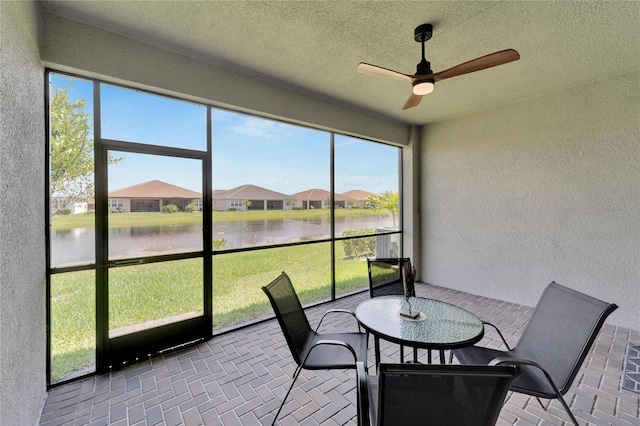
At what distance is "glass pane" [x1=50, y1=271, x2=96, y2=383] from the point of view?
7.84ft

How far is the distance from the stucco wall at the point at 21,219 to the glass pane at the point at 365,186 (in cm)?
347

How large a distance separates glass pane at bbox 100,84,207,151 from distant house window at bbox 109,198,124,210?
1.96 feet

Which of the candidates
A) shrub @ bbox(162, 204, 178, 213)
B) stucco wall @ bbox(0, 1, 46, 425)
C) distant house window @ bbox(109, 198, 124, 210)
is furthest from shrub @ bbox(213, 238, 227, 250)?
stucco wall @ bbox(0, 1, 46, 425)

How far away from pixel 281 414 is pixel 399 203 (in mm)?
4354

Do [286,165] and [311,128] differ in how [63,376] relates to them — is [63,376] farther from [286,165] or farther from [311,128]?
[311,128]

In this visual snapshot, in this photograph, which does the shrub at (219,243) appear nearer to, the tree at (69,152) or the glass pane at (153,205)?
the glass pane at (153,205)

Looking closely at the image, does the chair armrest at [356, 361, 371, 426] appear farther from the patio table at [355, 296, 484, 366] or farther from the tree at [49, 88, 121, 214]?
the tree at [49, 88, 121, 214]

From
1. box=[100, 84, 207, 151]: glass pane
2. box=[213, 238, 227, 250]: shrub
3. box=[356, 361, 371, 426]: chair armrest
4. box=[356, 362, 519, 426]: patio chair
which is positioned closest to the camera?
box=[356, 362, 519, 426]: patio chair

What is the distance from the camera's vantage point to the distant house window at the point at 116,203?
2609 mm

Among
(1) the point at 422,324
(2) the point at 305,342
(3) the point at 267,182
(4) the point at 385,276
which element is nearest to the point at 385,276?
(4) the point at 385,276

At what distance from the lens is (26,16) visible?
1.82 m

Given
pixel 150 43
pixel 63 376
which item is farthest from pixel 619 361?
pixel 150 43

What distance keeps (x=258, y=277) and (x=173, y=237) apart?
130 cm

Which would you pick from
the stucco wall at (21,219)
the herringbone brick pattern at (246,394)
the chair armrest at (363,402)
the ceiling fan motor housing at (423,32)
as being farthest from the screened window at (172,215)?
the chair armrest at (363,402)
